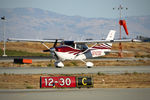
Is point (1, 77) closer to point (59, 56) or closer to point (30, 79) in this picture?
point (30, 79)

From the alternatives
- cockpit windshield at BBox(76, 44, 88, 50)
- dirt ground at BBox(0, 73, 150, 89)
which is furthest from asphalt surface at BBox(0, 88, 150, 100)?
cockpit windshield at BBox(76, 44, 88, 50)

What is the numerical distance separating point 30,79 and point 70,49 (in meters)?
11.4

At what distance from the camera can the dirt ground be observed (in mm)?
21547

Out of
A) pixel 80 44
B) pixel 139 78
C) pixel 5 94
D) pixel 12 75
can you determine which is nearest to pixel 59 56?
pixel 80 44

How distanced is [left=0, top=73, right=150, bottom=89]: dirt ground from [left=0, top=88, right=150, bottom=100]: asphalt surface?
2.72m

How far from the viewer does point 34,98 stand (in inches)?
637

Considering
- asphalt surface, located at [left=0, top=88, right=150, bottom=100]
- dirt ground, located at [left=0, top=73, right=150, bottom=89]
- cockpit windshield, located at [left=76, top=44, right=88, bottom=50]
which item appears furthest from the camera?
cockpit windshield, located at [left=76, top=44, right=88, bottom=50]

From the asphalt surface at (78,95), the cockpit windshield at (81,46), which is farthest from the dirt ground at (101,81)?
the cockpit windshield at (81,46)

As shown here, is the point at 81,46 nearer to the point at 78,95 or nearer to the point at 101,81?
the point at 101,81

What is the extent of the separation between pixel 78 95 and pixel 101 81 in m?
6.85

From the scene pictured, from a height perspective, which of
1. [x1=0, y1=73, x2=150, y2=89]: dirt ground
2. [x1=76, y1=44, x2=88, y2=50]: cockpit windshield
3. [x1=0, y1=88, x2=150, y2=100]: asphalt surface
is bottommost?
[x1=0, y1=88, x2=150, y2=100]: asphalt surface

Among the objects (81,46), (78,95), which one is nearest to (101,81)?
(78,95)

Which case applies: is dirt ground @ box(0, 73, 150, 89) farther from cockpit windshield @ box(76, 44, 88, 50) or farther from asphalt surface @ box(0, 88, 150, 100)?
cockpit windshield @ box(76, 44, 88, 50)

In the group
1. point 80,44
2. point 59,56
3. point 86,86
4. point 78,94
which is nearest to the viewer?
point 78,94
